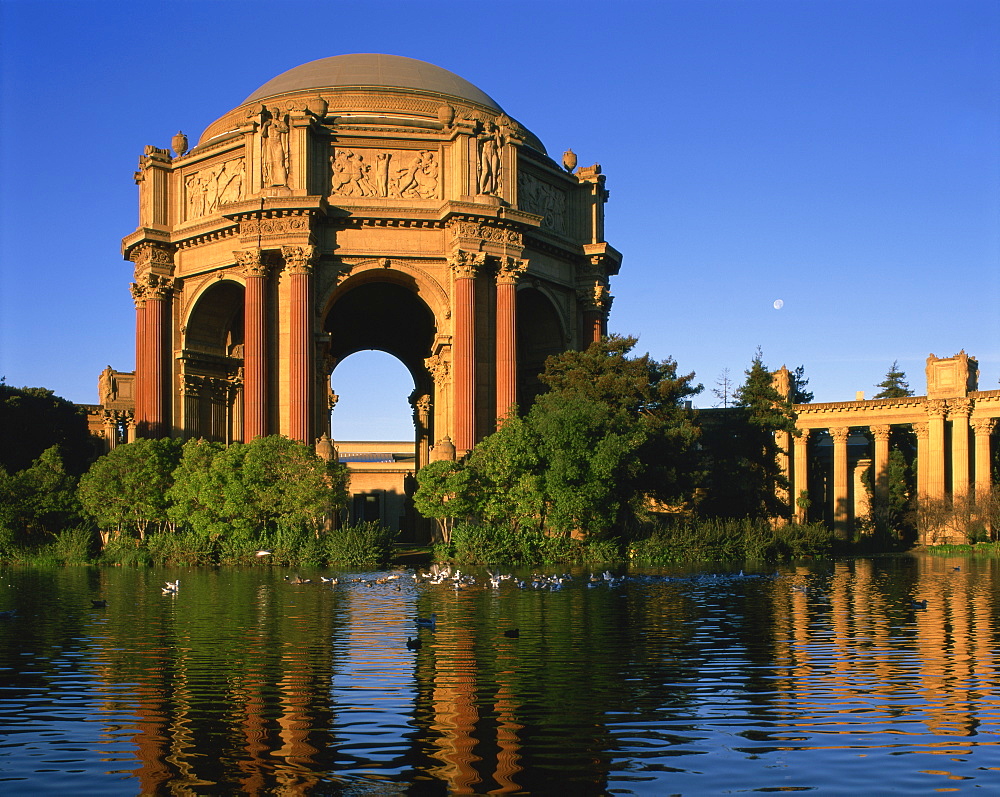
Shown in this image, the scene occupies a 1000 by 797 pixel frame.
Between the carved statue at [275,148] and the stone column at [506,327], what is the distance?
10.0 metres

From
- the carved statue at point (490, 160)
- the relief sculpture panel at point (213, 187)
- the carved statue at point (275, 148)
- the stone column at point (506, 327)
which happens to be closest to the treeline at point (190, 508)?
the stone column at point (506, 327)

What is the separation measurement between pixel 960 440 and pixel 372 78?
37.9 meters

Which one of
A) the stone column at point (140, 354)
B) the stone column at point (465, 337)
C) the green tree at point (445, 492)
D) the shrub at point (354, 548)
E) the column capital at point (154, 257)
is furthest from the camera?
the column capital at point (154, 257)

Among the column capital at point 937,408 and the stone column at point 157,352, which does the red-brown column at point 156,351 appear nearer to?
the stone column at point 157,352

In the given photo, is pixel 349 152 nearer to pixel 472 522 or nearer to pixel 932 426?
pixel 472 522

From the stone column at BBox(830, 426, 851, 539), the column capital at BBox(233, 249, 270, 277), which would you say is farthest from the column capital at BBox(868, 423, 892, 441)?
the column capital at BBox(233, 249, 270, 277)

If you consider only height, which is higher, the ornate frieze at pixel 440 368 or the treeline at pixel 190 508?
the ornate frieze at pixel 440 368

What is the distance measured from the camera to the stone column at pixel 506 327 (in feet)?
161

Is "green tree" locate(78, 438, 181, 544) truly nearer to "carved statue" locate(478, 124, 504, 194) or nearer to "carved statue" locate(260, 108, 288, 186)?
"carved statue" locate(260, 108, 288, 186)

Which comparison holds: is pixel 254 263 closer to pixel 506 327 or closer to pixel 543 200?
pixel 506 327

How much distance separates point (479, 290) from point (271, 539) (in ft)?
50.4

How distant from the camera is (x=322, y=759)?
10.3 metres

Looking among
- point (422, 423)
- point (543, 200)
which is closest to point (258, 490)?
point (543, 200)

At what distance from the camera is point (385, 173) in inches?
1953
